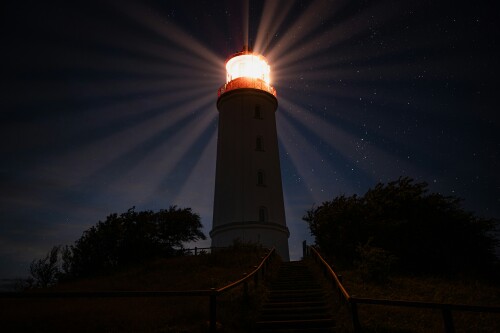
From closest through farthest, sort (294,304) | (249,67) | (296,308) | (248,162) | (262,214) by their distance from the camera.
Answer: (296,308) → (294,304) → (262,214) → (248,162) → (249,67)

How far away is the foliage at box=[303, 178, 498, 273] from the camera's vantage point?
17734 mm

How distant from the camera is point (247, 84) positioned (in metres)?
29.5

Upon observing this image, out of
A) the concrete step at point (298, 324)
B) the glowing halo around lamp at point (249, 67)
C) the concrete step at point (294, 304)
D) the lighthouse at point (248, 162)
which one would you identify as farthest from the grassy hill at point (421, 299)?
the glowing halo around lamp at point (249, 67)

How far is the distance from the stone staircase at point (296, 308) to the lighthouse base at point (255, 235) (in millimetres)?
8739

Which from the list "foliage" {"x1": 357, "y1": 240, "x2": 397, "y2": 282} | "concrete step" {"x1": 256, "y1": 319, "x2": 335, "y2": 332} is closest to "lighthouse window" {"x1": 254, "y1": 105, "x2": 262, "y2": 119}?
"foliage" {"x1": 357, "y1": 240, "x2": 397, "y2": 282}

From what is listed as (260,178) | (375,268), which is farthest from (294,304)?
(260,178)

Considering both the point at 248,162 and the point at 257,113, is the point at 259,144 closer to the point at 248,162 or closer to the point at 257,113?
the point at 248,162

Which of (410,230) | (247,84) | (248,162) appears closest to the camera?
(410,230)

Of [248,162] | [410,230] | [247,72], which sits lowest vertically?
[410,230]

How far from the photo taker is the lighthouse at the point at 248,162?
84.4ft

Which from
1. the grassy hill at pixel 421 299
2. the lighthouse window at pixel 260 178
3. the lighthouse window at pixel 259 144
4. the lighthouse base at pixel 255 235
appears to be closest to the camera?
the grassy hill at pixel 421 299

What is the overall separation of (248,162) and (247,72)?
26.8ft

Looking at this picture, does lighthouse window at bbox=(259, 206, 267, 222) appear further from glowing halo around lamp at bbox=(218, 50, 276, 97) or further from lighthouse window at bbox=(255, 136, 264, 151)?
glowing halo around lamp at bbox=(218, 50, 276, 97)

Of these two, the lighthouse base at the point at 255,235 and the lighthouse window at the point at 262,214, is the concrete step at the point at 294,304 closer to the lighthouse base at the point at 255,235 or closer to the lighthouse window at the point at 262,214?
the lighthouse base at the point at 255,235
